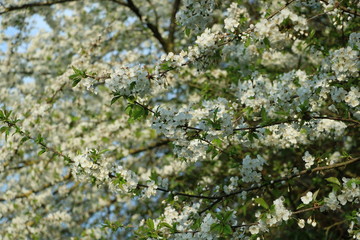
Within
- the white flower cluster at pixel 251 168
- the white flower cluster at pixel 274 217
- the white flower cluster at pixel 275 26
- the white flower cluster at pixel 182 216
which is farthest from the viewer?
the white flower cluster at pixel 251 168

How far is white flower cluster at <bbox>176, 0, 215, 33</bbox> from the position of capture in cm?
283

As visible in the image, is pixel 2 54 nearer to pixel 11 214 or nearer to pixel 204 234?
pixel 11 214

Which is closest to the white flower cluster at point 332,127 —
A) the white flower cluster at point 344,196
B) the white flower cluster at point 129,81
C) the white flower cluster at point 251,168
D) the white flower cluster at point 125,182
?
the white flower cluster at point 251,168

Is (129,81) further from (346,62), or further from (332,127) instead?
(332,127)

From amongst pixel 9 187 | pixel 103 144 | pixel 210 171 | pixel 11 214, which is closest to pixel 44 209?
pixel 11 214

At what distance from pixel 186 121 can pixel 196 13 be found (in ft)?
Result: 2.87

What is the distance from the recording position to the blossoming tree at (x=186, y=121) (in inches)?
102

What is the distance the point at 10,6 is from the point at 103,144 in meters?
2.73

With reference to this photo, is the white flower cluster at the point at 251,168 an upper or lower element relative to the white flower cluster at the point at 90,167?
lower

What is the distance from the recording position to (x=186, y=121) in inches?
102

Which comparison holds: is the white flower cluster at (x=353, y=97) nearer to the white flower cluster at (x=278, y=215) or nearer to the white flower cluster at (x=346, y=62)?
the white flower cluster at (x=346, y=62)

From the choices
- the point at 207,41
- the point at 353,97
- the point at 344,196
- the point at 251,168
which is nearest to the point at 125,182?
the point at 251,168

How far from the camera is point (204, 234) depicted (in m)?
2.42

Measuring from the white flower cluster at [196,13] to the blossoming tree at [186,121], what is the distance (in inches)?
0.4
